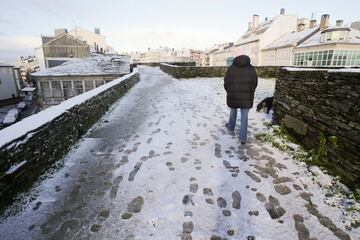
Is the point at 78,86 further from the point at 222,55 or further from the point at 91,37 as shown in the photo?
the point at 222,55

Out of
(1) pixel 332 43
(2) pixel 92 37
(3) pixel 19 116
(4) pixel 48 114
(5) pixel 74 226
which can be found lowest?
(3) pixel 19 116

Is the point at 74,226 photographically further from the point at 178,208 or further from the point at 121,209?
the point at 178,208

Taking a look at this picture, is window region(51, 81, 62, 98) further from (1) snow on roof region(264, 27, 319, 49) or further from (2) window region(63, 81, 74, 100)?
(1) snow on roof region(264, 27, 319, 49)

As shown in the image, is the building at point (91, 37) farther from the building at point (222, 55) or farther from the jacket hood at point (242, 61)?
the jacket hood at point (242, 61)

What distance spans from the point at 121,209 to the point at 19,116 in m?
27.9

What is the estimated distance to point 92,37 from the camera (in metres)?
47.2

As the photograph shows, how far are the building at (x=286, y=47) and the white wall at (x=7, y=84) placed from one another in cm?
3822

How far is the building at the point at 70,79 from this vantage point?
2211 cm

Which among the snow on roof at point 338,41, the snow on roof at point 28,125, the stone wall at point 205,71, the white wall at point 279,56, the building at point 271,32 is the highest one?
the building at point 271,32

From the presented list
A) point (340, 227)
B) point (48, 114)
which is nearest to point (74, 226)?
point (48, 114)

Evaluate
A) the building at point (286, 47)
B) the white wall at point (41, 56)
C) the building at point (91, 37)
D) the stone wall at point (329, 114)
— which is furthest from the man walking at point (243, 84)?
the white wall at point (41, 56)

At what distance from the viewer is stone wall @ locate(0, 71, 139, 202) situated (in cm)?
284

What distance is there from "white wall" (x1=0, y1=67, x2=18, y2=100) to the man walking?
34005mm

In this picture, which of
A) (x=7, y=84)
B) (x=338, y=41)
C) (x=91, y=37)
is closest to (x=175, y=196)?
(x=338, y=41)
